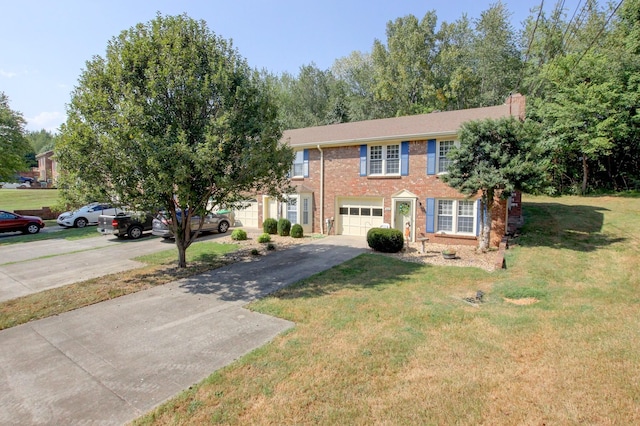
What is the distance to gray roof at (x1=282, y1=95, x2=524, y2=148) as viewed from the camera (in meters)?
15.4

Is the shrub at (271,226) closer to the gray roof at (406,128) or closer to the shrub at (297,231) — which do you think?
the shrub at (297,231)

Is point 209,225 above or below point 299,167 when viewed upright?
below

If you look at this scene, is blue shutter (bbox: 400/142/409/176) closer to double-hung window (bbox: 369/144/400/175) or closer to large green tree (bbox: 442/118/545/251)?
double-hung window (bbox: 369/144/400/175)

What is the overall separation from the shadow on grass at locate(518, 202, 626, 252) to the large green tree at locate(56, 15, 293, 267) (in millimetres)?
11930

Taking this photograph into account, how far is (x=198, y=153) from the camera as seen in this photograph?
8.53 m

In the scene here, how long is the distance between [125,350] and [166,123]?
6.17 m

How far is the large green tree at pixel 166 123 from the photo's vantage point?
28.5 feet

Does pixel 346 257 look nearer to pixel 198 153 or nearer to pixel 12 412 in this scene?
pixel 198 153

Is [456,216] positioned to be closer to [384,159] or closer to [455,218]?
[455,218]

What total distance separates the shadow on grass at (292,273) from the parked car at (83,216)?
1467 cm

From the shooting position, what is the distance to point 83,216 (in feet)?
74.9

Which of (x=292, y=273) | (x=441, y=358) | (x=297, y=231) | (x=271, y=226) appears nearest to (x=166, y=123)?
(x=292, y=273)

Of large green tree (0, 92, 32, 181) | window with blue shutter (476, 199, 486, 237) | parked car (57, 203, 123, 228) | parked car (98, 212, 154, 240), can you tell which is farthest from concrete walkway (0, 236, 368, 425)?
large green tree (0, 92, 32, 181)

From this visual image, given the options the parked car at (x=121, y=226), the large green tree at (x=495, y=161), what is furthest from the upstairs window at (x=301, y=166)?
the parked car at (x=121, y=226)
